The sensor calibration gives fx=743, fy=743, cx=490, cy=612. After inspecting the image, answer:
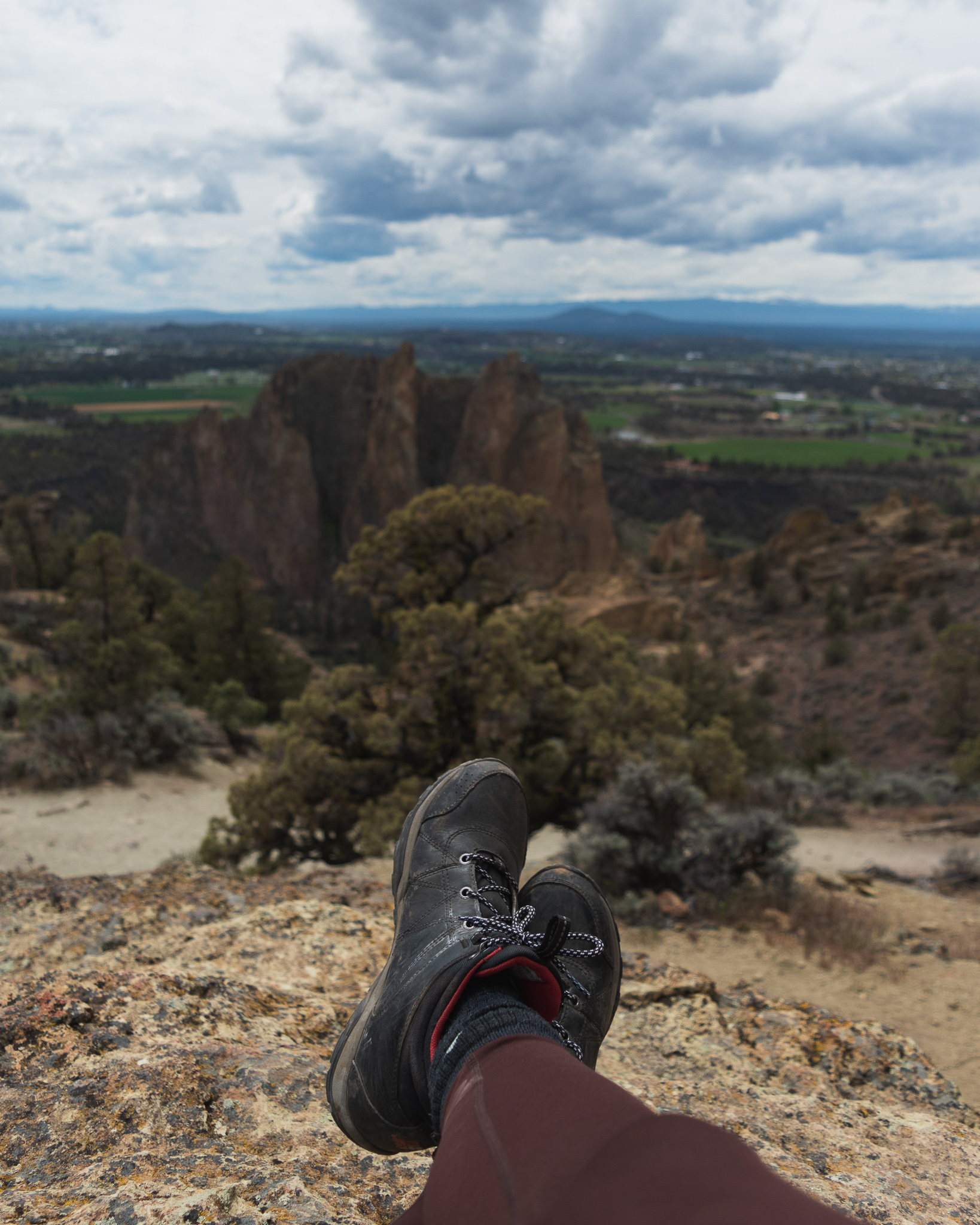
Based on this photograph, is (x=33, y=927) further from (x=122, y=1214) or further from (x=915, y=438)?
(x=915, y=438)

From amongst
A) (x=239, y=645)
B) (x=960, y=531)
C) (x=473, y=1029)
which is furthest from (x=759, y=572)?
(x=473, y=1029)

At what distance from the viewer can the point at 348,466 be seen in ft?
186

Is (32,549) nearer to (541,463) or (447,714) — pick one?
(541,463)

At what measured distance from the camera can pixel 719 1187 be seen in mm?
1169

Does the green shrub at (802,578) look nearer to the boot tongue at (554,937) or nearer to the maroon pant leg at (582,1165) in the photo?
the boot tongue at (554,937)

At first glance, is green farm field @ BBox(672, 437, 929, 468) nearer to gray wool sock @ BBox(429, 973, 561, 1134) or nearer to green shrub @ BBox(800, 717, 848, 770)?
green shrub @ BBox(800, 717, 848, 770)

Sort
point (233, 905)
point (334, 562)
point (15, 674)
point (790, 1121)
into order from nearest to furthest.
Result: point (790, 1121), point (233, 905), point (15, 674), point (334, 562)

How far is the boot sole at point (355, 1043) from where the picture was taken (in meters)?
2.16

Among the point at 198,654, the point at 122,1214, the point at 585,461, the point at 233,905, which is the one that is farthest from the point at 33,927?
the point at 585,461

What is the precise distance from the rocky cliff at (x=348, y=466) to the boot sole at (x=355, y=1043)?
1719 inches

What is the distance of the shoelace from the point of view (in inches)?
90.6

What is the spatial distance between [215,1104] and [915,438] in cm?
12954

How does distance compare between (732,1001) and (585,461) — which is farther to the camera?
(585,461)

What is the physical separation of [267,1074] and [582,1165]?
5.92 ft
